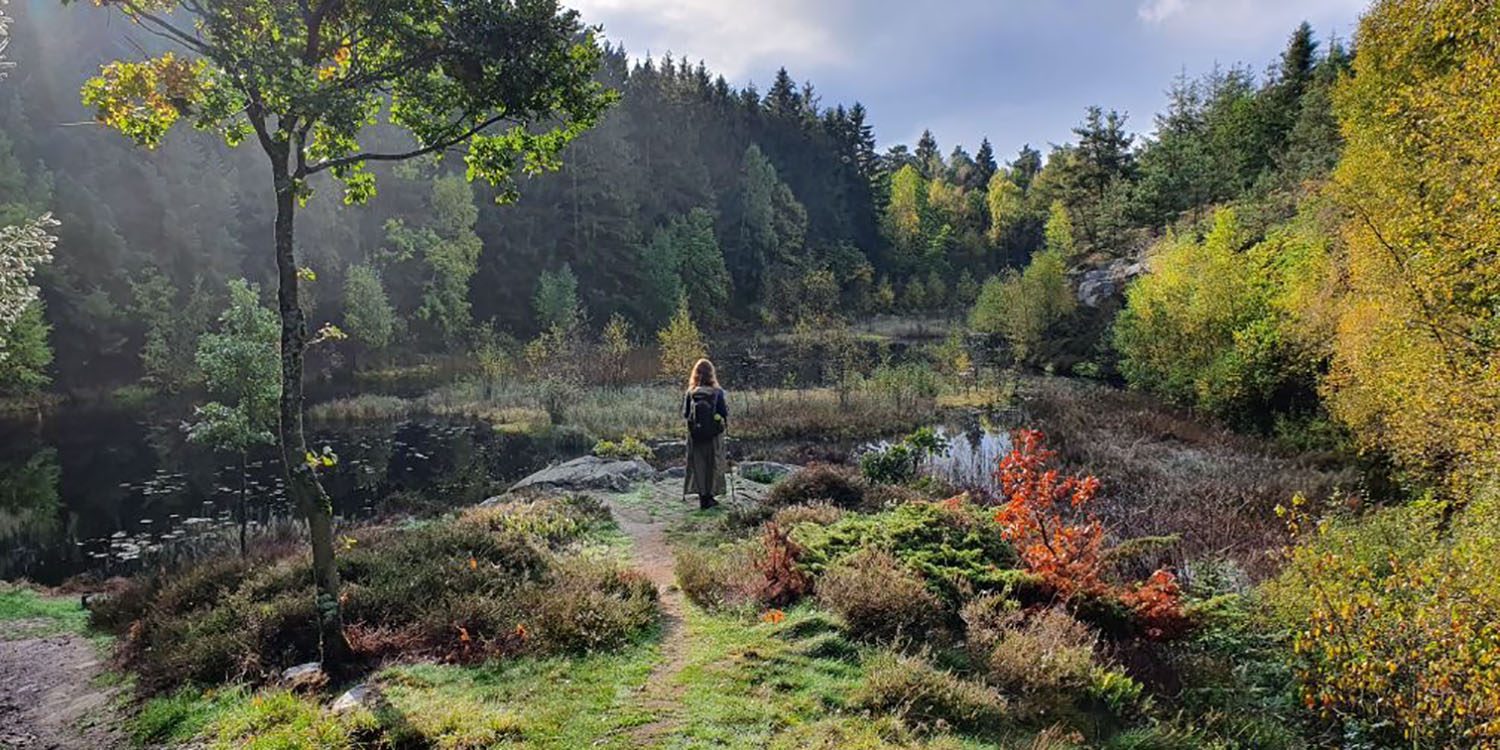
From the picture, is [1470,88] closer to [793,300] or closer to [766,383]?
[766,383]

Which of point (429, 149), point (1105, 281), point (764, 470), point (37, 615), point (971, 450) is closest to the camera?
point (429, 149)

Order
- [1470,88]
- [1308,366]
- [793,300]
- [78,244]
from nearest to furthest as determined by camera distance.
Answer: [1470,88] < [1308,366] < [78,244] < [793,300]

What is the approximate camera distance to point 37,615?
9469 millimetres

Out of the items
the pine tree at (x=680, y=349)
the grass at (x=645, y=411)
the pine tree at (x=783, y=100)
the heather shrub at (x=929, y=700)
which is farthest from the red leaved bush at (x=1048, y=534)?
the pine tree at (x=783, y=100)

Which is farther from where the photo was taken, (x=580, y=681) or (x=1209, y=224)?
(x=1209, y=224)

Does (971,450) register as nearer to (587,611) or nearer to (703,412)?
(703,412)

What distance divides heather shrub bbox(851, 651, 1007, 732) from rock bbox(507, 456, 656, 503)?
8784mm

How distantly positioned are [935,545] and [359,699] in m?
5.43

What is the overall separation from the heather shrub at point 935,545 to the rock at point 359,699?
12.8 ft

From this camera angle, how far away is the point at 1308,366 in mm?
19594

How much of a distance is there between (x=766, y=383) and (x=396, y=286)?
104 ft

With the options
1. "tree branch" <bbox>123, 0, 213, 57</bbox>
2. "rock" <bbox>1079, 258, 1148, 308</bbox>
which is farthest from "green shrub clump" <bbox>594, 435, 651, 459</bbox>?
"rock" <bbox>1079, 258, 1148, 308</bbox>

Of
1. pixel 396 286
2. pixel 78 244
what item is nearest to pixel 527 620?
pixel 78 244

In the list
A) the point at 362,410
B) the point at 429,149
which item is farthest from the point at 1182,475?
the point at 362,410
